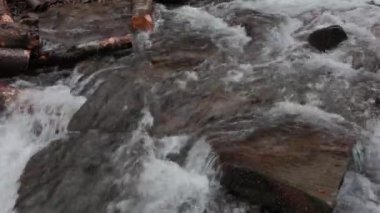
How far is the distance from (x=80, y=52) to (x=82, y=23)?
1.31 m

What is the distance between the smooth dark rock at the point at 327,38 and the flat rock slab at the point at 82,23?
2.93m

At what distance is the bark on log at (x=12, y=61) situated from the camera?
6.88 metres

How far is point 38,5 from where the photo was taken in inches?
357

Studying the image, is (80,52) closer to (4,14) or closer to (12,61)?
(12,61)

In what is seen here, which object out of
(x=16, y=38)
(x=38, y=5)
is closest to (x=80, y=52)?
(x=16, y=38)

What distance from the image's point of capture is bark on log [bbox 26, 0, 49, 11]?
29.7ft

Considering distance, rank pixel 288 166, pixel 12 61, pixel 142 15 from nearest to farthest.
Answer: pixel 288 166 → pixel 12 61 → pixel 142 15

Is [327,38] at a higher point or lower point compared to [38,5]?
higher

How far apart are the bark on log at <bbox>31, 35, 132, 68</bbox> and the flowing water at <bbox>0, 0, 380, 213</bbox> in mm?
322

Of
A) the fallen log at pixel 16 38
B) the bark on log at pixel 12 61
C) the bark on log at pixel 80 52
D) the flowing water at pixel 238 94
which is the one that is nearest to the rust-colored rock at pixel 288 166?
the flowing water at pixel 238 94

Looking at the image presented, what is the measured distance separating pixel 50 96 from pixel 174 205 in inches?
106

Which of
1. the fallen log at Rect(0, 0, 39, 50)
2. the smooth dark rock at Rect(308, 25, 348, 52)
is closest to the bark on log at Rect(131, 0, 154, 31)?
the fallen log at Rect(0, 0, 39, 50)

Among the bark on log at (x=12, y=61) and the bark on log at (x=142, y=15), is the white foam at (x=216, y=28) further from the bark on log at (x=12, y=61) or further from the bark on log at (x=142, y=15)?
the bark on log at (x=12, y=61)

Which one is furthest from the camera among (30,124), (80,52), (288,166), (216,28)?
(216,28)
